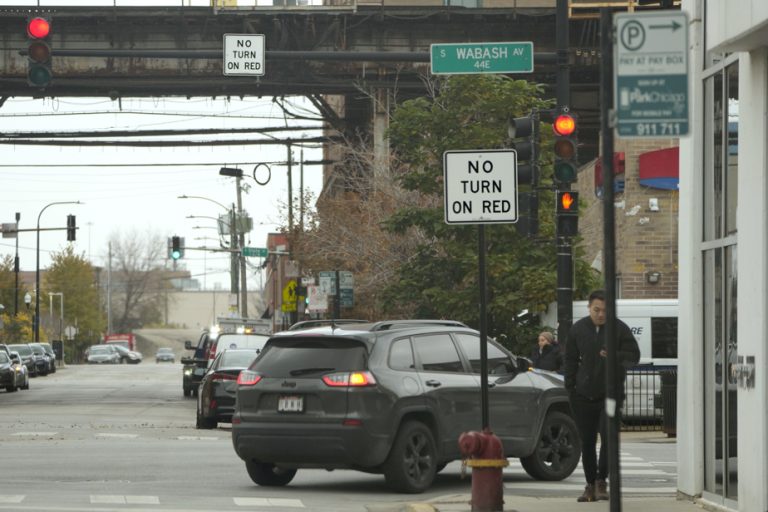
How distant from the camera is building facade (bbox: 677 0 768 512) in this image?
36.6 feet

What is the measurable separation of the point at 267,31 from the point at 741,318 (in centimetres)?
2660

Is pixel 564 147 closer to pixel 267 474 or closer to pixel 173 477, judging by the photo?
pixel 267 474

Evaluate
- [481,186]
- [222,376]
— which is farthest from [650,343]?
[481,186]

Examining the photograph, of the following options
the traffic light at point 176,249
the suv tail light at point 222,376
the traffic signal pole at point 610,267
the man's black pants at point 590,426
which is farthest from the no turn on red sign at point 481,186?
the traffic light at point 176,249

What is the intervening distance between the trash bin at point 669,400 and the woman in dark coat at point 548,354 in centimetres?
176

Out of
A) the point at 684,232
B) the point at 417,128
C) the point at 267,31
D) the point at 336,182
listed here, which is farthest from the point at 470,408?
the point at 336,182

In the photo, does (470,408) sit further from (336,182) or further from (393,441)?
(336,182)

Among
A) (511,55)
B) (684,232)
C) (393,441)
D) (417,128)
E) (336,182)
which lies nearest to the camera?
(684,232)

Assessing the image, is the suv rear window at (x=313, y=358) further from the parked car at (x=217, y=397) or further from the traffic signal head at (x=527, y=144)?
the parked car at (x=217, y=397)

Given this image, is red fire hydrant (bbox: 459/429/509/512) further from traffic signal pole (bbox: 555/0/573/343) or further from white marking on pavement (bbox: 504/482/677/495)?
traffic signal pole (bbox: 555/0/573/343)

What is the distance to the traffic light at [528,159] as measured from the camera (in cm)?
1927

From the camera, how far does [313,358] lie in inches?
583

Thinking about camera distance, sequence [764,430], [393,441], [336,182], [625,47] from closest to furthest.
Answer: [625,47]
[764,430]
[393,441]
[336,182]

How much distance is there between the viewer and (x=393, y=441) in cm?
1451
